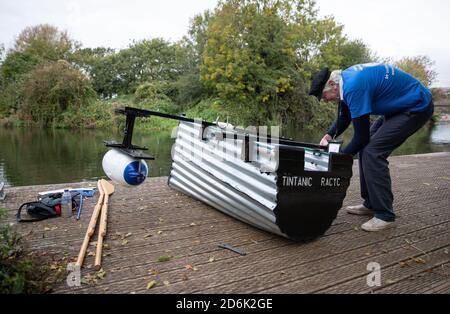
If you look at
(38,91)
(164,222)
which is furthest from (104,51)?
(164,222)

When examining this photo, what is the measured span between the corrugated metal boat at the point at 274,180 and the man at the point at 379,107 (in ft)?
1.17

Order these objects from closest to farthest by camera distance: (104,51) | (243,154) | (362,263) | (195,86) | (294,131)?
(362,263)
(243,154)
(294,131)
(195,86)
(104,51)

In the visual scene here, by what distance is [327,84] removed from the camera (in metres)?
3.13

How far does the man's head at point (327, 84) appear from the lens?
3.10 m

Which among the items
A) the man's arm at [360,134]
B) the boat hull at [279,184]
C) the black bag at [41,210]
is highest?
the man's arm at [360,134]

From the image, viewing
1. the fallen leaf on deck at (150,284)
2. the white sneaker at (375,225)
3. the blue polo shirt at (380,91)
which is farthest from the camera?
the white sneaker at (375,225)

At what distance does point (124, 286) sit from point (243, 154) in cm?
146

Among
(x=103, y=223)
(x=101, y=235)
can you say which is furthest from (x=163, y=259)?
(x=103, y=223)

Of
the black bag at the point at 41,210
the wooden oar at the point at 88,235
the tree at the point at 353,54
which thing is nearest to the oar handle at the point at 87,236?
the wooden oar at the point at 88,235

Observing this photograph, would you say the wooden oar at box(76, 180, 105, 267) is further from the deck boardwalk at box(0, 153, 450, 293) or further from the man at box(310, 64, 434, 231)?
the man at box(310, 64, 434, 231)

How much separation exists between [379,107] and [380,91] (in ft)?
0.52

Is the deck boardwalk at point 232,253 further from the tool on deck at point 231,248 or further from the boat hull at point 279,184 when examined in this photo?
the boat hull at point 279,184

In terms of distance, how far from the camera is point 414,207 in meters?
4.14
